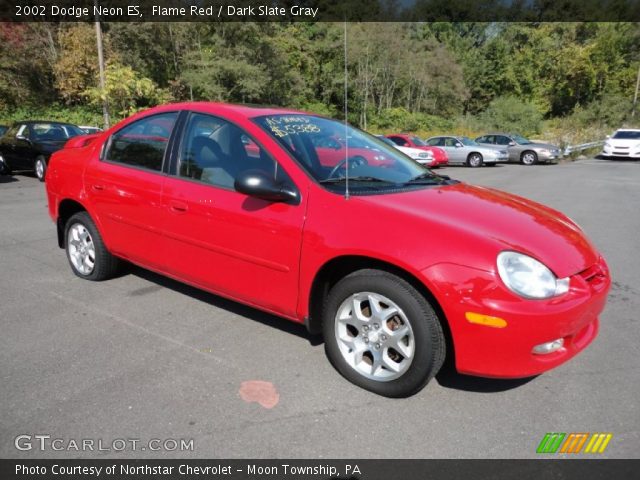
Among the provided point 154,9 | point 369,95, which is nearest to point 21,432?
point 154,9

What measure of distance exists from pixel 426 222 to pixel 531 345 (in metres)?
0.80

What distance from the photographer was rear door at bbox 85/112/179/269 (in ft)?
11.7

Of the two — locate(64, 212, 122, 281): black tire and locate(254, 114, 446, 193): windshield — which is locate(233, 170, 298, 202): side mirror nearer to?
locate(254, 114, 446, 193): windshield

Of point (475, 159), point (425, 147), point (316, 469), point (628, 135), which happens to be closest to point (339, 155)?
point (316, 469)

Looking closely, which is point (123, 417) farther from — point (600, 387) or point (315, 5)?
point (315, 5)

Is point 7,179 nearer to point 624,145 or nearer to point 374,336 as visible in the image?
point 374,336

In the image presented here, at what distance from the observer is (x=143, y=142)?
3.79m

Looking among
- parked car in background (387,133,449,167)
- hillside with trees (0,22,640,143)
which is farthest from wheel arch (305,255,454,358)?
hillside with trees (0,22,640,143)

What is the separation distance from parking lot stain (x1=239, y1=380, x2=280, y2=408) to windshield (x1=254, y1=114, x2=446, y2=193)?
4.05 ft

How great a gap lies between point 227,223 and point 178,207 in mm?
487

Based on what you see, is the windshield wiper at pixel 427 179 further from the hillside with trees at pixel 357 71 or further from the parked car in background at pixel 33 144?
the hillside with trees at pixel 357 71

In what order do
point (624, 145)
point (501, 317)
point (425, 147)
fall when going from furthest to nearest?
point (624, 145)
point (425, 147)
point (501, 317)

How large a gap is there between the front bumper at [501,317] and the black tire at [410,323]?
0.33 feet

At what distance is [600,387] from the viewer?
2838 millimetres
